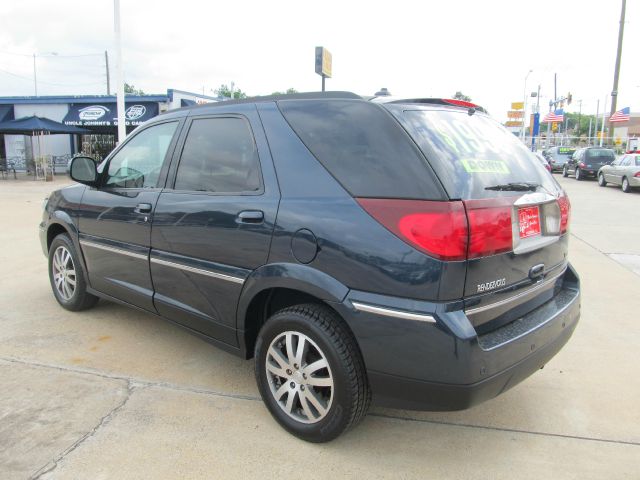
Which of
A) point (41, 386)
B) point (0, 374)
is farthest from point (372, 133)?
point (0, 374)

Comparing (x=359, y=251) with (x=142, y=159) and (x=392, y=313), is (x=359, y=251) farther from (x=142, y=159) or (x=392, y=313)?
(x=142, y=159)

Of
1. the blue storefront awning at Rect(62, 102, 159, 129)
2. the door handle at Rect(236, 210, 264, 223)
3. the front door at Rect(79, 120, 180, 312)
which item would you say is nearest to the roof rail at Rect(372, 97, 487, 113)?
the door handle at Rect(236, 210, 264, 223)

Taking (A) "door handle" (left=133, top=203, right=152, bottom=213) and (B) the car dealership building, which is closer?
(A) "door handle" (left=133, top=203, right=152, bottom=213)

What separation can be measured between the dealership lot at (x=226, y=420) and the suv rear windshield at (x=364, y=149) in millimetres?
1420

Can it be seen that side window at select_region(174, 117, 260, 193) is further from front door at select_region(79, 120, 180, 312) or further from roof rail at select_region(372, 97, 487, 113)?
roof rail at select_region(372, 97, 487, 113)

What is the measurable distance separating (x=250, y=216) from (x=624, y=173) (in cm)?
2045

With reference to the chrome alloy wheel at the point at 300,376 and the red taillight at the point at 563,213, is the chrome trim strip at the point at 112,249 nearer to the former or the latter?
the chrome alloy wheel at the point at 300,376

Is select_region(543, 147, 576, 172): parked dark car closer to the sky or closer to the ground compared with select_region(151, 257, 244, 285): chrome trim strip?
closer to the sky

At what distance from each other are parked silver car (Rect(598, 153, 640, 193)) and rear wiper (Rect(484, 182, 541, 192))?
61.7ft

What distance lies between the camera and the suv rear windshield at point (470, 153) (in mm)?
2373

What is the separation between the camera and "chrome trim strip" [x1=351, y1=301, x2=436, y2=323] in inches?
88.1

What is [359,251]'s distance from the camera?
2.39 meters

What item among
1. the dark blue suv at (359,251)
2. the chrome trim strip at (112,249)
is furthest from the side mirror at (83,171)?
the dark blue suv at (359,251)

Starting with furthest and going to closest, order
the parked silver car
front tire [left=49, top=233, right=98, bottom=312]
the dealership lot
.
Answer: the parked silver car
front tire [left=49, top=233, right=98, bottom=312]
the dealership lot
